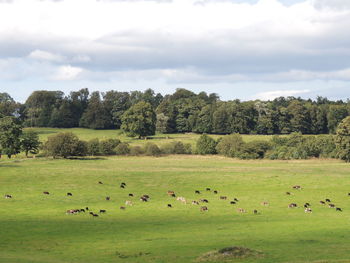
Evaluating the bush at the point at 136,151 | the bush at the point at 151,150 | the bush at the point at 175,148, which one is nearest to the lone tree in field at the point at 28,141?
the bush at the point at 136,151

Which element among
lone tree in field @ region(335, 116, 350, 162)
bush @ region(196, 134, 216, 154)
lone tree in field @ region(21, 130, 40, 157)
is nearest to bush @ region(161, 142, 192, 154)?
bush @ region(196, 134, 216, 154)

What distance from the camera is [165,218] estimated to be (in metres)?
44.0

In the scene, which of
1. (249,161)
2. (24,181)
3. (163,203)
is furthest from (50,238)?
(249,161)

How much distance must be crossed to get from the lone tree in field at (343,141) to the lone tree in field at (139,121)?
5563cm

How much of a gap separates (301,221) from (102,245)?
54.9 feet

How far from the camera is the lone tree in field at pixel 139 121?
14012 centimetres

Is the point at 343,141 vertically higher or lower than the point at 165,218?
higher

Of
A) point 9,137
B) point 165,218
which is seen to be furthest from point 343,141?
point 165,218

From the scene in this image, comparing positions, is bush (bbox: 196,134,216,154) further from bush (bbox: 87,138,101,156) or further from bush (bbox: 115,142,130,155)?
bush (bbox: 87,138,101,156)

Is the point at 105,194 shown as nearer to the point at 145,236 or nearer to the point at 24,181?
the point at 24,181

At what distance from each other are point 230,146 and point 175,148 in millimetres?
12797

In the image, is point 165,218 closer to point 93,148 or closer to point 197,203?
point 197,203

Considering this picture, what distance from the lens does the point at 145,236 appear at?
1435 inches

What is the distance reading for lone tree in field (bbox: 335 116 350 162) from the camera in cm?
9656
